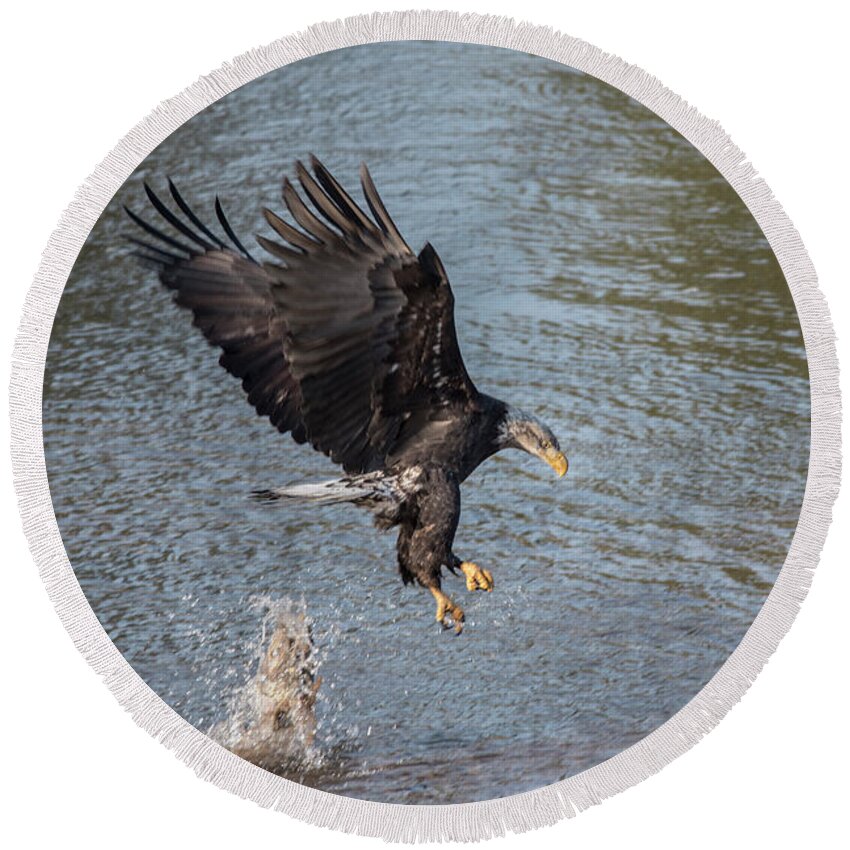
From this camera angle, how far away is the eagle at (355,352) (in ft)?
7.95

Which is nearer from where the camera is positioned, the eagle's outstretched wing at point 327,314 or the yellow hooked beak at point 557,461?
the eagle's outstretched wing at point 327,314

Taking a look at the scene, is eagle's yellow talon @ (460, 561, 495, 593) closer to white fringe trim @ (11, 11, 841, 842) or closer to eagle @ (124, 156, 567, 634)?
eagle @ (124, 156, 567, 634)

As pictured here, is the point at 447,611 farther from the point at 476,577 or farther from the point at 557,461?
the point at 557,461

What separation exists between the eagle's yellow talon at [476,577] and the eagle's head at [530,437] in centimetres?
18

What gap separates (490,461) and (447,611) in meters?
0.23

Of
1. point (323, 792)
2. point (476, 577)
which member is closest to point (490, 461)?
point (476, 577)

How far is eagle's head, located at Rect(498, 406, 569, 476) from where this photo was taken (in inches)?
103

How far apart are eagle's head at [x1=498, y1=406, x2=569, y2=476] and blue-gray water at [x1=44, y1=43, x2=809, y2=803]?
0.9 inches

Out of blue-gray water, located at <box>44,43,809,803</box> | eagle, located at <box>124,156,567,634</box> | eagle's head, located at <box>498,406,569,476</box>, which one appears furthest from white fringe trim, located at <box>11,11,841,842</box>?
eagle's head, located at <box>498,406,569,476</box>

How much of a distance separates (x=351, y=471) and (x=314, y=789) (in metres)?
0.46

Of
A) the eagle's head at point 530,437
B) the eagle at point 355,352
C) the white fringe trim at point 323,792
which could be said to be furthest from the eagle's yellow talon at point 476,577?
the white fringe trim at point 323,792

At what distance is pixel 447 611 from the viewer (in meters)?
2.62

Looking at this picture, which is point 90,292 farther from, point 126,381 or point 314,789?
point 314,789

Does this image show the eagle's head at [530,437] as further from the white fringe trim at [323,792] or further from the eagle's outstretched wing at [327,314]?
the white fringe trim at [323,792]
